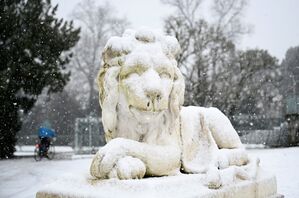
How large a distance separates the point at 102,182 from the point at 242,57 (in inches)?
975

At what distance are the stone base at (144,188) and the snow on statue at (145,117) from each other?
79mm

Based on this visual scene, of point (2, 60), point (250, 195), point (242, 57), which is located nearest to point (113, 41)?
point (250, 195)

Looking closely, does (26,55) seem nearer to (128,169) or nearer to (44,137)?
(44,137)

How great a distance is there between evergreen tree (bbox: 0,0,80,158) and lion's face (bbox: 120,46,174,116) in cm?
1494

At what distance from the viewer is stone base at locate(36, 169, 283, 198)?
2.65 meters

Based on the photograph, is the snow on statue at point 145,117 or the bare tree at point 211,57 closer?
the snow on statue at point 145,117

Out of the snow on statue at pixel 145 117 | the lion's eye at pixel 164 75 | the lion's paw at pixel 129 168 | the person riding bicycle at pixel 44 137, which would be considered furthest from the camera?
the person riding bicycle at pixel 44 137

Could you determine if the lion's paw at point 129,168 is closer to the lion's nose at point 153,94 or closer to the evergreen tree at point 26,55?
the lion's nose at point 153,94

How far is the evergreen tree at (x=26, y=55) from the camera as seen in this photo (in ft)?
58.6

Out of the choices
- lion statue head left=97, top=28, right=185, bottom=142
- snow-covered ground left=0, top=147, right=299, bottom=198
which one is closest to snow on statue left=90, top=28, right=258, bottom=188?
lion statue head left=97, top=28, right=185, bottom=142

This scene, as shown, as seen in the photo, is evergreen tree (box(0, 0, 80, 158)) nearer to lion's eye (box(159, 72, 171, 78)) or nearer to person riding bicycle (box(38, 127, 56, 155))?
person riding bicycle (box(38, 127, 56, 155))

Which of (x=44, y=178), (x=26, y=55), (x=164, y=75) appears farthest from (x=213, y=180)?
(x=26, y=55)

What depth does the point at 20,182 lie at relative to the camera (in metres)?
9.79

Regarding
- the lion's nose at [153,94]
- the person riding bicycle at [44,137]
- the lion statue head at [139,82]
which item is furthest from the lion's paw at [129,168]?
the person riding bicycle at [44,137]
